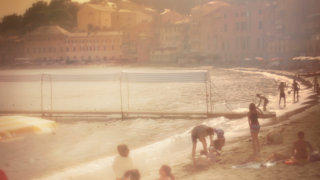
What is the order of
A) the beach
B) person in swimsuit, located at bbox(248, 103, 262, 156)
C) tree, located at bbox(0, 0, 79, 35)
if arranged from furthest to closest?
tree, located at bbox(0, 0, 79, 35) → person in swimsuit, located at bbox(248, 103, 262, 156) → the beach

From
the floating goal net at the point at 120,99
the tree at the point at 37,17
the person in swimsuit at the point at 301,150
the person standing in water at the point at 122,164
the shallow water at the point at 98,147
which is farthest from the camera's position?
the tree at the point at 37,17

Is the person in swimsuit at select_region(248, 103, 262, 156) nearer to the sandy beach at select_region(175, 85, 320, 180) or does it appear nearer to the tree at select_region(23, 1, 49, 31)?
the sandy beach at select_region(175, 85, 320, 180)

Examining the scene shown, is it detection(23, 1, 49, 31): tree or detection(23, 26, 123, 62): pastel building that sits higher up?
detection(23, 1, 49, 31): tree

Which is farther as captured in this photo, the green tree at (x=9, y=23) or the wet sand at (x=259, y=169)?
the green tree at (x=9, y=23)

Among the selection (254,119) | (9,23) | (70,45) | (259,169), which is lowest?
(259,169)

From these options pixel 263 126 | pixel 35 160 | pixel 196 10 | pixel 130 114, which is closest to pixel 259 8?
pixel 196 10

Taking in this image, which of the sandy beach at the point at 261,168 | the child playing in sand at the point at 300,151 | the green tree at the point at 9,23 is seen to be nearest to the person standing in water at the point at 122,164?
the sandy beach at the point at 261,168

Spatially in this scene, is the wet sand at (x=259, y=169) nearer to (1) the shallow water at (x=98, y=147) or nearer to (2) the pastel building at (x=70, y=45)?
(1) the shallow water at (x=98, y=147)

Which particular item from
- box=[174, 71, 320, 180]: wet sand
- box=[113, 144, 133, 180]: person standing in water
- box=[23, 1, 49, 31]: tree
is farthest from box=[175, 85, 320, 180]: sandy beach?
box=[23, 1, 49, 31]: tree

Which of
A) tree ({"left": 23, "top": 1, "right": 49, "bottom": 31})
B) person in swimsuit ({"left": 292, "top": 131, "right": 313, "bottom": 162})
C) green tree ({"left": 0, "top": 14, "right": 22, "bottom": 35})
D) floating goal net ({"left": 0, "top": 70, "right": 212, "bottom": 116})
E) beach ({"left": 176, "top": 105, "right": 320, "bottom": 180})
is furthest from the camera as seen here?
tree ({"left": 23, "top": 1, "right": 49, "bottom": 31})

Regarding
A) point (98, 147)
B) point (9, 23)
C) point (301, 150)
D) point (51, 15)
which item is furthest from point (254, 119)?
point (51, 15)

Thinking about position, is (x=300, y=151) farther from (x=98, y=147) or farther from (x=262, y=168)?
(x=98, y=147)

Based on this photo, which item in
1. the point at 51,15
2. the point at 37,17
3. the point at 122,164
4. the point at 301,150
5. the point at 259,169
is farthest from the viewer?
the point at 51,15

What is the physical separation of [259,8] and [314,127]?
174 ft
